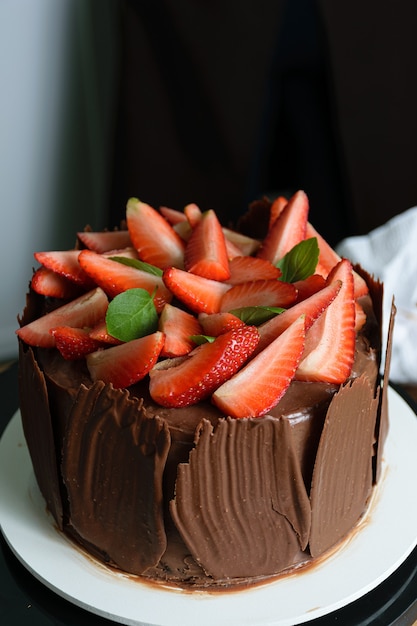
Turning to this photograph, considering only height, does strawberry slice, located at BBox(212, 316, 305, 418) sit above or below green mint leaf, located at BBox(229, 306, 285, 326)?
below

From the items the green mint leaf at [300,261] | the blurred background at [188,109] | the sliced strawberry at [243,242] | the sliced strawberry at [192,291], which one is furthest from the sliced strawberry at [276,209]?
the blurred background at [188,109]

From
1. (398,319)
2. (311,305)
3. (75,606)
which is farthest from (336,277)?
(75,606)

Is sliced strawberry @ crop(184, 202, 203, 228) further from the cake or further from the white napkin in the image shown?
the white napkin

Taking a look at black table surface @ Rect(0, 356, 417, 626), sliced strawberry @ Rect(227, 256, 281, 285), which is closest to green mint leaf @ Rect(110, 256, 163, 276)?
sliced strawberry @ Rect(227, 256, 281, 285)

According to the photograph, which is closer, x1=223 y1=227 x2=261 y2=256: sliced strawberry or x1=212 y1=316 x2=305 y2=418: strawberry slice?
x1=212 y1=316 x2=305 y2=418: strawberry slice

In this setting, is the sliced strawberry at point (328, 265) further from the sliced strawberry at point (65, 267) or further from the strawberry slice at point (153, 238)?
the sliced strawberry at point (65, 267)

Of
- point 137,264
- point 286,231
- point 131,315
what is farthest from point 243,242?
point 131,315

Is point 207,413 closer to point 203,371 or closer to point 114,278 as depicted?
point 203,371
